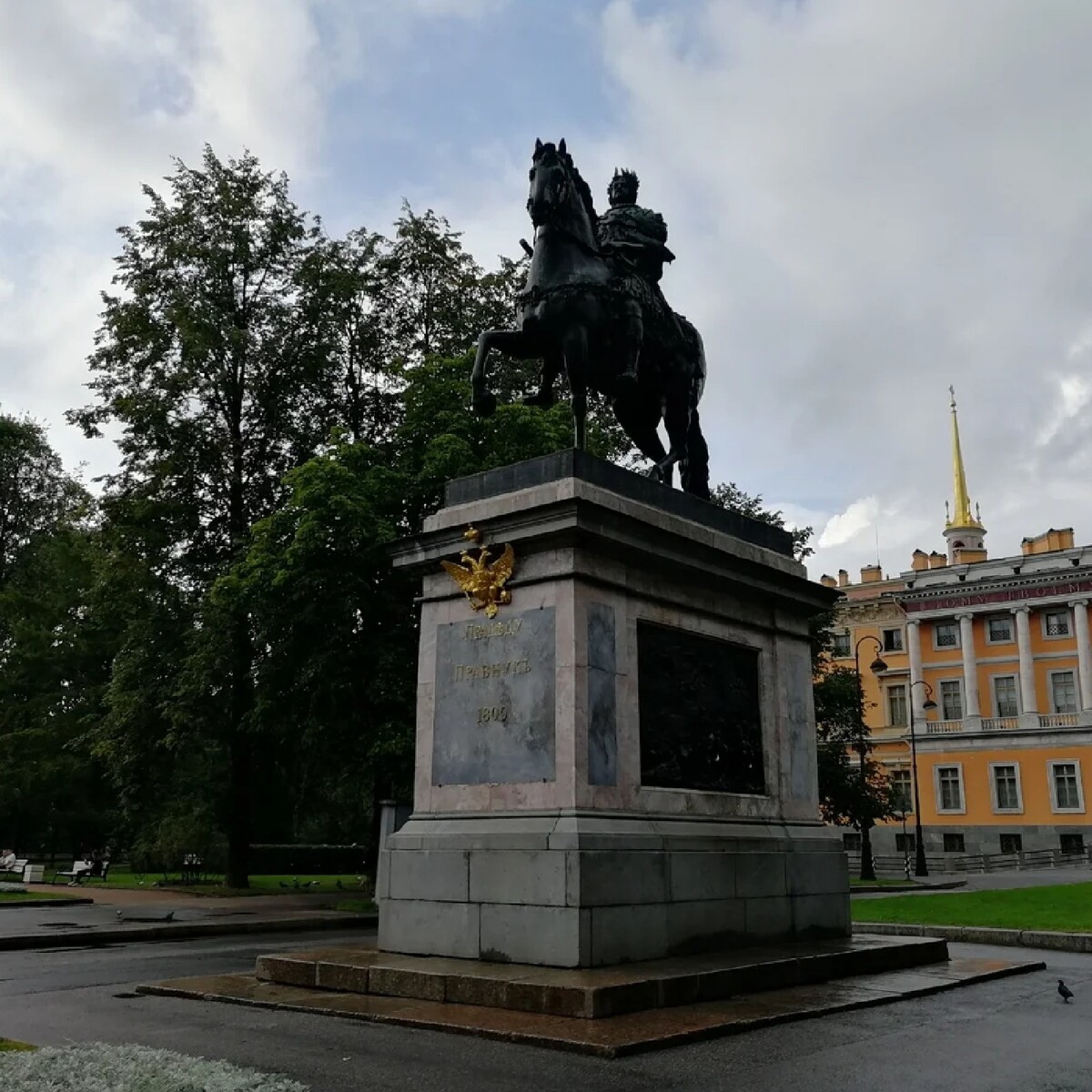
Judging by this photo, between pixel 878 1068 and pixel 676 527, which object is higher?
pixel 676 527

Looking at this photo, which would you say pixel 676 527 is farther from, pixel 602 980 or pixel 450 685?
pixel 602 980

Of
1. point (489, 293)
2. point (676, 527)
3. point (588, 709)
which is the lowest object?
point (588, 709)

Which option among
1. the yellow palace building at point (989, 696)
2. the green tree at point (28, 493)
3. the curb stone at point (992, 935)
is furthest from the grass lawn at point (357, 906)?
the yellow palace building at point (989, 696)

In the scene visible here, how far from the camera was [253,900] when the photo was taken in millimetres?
29375

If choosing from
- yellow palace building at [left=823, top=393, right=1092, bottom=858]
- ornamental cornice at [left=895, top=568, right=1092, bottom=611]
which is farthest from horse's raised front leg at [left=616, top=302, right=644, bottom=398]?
Answer: ornamental cornice at [left=895, top=568, right=1092, bottom=611]

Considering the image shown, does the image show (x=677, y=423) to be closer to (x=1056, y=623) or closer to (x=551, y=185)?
(x=551, y=185)

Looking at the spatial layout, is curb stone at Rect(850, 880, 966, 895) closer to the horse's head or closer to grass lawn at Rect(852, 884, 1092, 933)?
grass lawn at Rect(852, 884, 1092, 933)

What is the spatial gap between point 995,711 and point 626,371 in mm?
68805

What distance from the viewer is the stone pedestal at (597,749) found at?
10312 millimetres

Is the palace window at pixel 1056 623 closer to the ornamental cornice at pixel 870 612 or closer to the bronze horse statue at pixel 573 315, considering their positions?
the ornamental cornice at pixel 870 612

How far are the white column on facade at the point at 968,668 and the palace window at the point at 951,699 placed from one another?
63 cm

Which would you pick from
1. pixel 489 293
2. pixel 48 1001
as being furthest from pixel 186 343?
pixel 48 1001

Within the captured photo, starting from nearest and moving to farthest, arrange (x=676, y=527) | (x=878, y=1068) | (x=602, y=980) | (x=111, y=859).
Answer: (x=878, y=1068) → (x=602, y=980) → (x=676, y=527) → (x=111, y=859)

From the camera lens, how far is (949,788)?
243 ft
